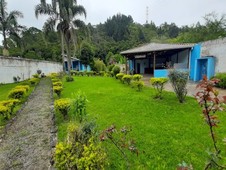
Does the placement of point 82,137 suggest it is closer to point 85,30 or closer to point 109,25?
point 85,30

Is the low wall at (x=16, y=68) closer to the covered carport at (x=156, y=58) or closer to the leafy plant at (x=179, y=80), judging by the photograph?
the covered carport at (x=156, y=58)

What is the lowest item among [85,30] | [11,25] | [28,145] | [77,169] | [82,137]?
[28,145]

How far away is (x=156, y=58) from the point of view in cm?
2269

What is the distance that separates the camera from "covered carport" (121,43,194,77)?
55.2ft

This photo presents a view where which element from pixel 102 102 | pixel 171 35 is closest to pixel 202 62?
pixel 102 102

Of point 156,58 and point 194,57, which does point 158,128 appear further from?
point 156,58

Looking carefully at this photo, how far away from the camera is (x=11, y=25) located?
74.7ft

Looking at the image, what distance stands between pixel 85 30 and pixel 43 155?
56.5 ft

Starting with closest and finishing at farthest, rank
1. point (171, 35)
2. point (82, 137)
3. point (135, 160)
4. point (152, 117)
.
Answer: point (82, 137) < point (135, 160) < point (152, 117) < point (171, 35)

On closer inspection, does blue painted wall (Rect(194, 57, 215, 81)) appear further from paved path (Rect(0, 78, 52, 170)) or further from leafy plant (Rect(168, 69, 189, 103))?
paved path (Rect(0, 78, 52, 170))

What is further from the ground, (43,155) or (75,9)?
(75,9)

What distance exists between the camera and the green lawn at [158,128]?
3.26m

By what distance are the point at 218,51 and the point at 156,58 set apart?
10.3m

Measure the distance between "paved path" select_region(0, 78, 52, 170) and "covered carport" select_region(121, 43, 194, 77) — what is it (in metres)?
12.9
